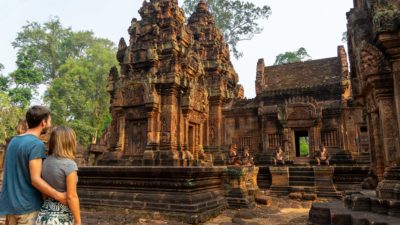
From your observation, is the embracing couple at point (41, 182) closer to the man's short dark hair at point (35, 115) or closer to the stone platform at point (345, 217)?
the man's short dark hair at point (35, 115)

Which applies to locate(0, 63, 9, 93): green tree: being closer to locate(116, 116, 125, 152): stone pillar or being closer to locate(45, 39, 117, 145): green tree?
locate(45, 39, 117, 145): green tree

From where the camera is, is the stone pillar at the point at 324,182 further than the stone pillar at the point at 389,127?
Yes

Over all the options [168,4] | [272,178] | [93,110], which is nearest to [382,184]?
[272,178]

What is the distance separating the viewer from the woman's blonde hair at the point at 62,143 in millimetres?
2436

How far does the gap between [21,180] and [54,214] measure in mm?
398

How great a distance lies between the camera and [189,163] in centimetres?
966

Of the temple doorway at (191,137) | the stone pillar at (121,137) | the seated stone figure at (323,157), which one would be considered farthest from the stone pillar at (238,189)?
the seated stone figure at (323,157)

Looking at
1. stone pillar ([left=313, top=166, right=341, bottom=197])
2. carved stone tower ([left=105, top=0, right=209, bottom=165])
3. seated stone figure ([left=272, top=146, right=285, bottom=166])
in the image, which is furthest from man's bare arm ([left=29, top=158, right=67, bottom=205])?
seated stone figure ([left=272, top=146, right=285, bottom=166])

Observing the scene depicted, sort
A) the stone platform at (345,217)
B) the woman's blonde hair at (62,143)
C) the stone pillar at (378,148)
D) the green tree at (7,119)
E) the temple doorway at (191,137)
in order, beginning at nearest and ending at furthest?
the woman's blonde hair at (62,143) < the stone platform at (345,217) < the stone pillar at (378,148) < the temple doorway at (191,137) < the green tree at (7,119)

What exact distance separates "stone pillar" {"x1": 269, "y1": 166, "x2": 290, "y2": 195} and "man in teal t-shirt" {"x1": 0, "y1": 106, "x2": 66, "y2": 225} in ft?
35.1

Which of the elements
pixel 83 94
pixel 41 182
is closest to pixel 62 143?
pixel 41 182

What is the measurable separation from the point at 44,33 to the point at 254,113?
30092 millimetres

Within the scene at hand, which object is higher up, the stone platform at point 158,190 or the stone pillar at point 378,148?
the stone pillar at point 378,148

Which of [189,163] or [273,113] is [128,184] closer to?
[189,163]
